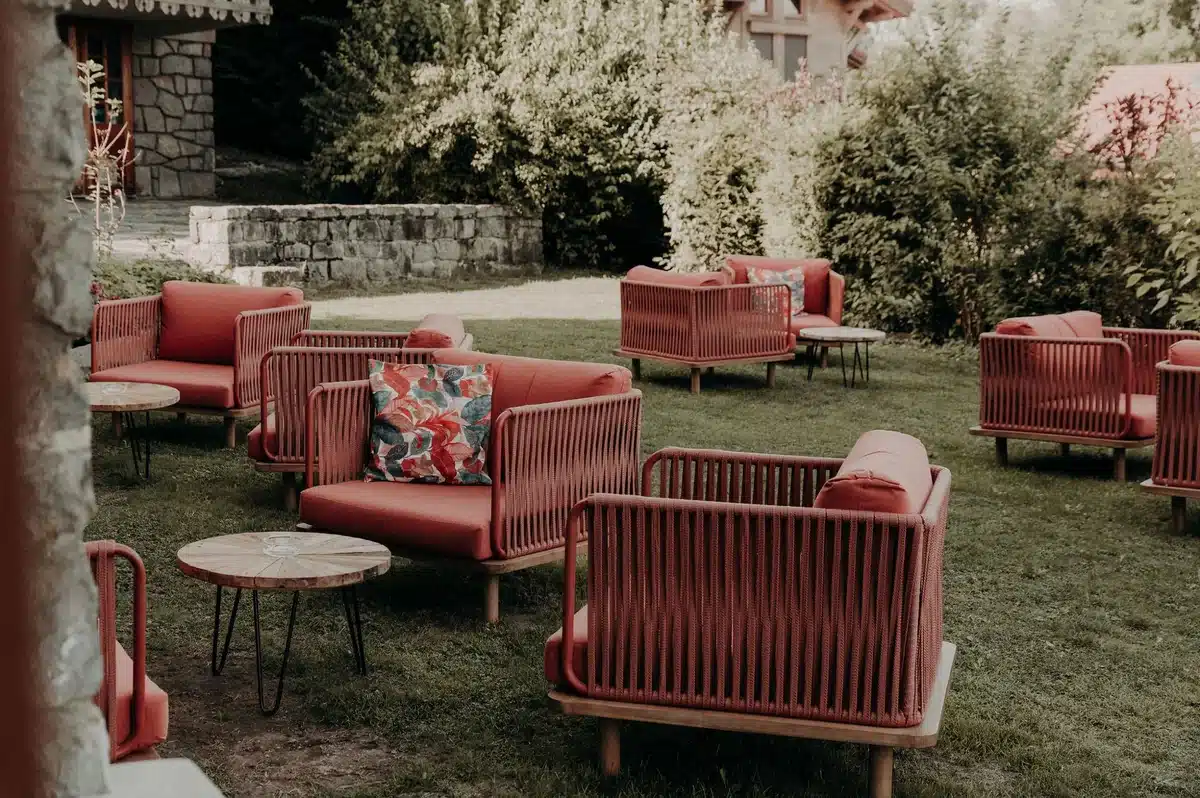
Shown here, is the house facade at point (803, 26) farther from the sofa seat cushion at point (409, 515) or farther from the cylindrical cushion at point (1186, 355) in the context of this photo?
the sofa seat cushion at point (409, 515)

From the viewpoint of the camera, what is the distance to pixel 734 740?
4.05 m

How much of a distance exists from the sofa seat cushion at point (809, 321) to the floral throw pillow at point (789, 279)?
91mm

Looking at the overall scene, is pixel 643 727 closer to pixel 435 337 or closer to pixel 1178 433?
pixel 435 337

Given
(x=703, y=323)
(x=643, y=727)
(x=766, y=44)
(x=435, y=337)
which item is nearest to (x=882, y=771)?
(x=643, y=727)

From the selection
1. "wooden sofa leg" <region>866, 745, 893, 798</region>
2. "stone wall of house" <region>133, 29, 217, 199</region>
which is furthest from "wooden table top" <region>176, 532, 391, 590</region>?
"stone wall of house" <region>133, 29, 217, 199</region>

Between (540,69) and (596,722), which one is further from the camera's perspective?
(540,69)

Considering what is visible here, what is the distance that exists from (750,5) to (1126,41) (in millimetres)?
11285

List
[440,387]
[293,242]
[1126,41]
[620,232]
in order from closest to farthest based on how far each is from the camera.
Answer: [440,387] < [293,242] < [620,232] < [1126,41]

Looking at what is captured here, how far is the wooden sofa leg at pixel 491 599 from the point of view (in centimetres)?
508

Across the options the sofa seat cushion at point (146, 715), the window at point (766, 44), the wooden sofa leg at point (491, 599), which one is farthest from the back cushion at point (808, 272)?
the window at point (766, 44)

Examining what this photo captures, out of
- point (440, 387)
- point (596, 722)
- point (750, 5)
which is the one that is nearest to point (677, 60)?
point (750, 5)

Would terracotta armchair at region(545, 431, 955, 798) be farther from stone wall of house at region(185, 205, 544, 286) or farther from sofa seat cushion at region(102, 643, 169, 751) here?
stone wall of house at region(185, 205, 544, 286)

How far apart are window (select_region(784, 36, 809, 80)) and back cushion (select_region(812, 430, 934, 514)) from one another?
75.4 ft

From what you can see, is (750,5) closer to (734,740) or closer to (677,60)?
(677,60)
